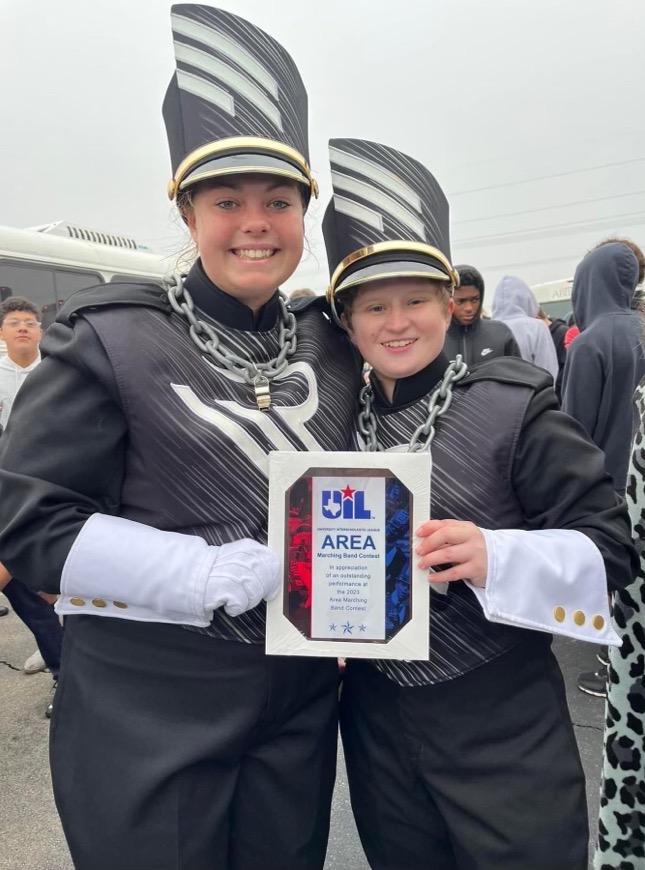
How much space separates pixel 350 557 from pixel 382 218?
0.66m

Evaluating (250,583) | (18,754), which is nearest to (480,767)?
(250,583)

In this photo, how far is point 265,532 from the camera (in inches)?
47.1

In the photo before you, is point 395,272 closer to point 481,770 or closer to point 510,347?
point 481,770

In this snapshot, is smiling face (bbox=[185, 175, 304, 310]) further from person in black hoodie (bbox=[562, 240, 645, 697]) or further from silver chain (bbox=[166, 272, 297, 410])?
person in black hoodie (bbox=[562, 240, 645, 697])

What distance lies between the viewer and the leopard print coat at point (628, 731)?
1.40 m

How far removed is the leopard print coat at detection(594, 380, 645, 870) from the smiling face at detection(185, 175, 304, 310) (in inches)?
30.7

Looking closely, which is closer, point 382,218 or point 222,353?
point 222,353

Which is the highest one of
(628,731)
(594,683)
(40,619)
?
(628,731)

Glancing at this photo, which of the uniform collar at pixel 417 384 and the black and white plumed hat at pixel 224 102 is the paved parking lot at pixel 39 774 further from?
the black and white plumed hat at pixel 224 102

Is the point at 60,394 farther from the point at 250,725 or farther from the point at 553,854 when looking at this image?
the point at 553,854

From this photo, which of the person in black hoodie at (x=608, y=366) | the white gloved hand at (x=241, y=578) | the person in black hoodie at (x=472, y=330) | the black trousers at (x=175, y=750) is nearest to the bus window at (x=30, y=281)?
the person in black hoodie at (x=472, y=330)

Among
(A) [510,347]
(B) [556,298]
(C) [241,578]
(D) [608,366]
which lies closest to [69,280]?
(A) [510,347]

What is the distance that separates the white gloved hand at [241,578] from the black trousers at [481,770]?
36cm

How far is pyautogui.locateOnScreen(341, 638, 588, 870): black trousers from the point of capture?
120 cm
